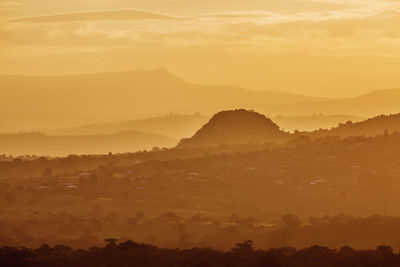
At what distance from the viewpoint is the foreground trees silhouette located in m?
90.5

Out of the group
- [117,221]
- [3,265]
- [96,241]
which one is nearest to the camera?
[3,265]

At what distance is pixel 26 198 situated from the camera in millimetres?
167750

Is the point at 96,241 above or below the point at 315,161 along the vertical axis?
below

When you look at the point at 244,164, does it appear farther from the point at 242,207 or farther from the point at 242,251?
the point at 242,251

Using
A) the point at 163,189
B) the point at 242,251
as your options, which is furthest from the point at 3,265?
the point at 163,189

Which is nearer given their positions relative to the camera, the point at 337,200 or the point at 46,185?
the point at 337,200

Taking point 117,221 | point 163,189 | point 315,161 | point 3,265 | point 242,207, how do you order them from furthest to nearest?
point 315,161 < point 163,189 < point 242,207 < point 117,221 < point 3,265

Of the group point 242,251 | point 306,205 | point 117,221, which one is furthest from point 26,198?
point 242,251

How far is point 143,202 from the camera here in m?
164

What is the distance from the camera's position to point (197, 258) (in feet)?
302

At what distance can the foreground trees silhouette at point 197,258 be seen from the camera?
90500 millimetres

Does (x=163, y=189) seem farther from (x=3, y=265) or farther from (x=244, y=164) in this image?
(x=3, y=265)

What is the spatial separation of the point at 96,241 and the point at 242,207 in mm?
34808

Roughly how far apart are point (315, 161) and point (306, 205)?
1139 inches
